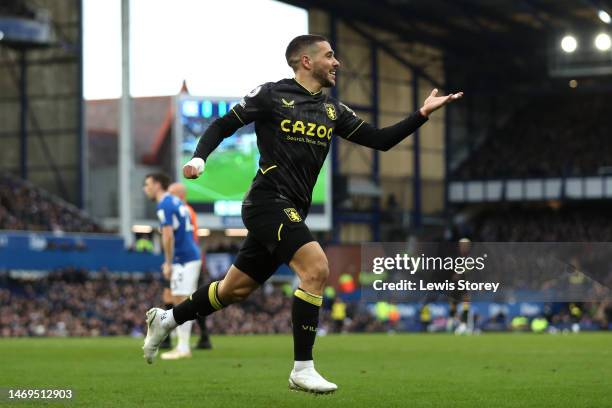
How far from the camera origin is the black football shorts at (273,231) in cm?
759

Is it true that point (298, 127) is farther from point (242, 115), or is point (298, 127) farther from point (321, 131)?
point (242, 115)

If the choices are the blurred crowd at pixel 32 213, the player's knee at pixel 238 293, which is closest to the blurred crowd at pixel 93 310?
the blurred crowd at pixel 32 213

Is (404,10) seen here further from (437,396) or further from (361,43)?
(437,396)

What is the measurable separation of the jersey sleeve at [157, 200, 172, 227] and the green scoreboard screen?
2620 centimetres

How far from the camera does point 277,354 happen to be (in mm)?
14984

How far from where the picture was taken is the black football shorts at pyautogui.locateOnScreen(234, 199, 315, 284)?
24.9 feet

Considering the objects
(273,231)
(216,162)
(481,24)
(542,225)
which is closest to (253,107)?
(273,231)

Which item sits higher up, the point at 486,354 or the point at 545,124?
the point at 545,124

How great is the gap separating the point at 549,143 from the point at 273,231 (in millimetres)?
57226

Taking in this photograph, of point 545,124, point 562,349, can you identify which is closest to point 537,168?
point 545,124

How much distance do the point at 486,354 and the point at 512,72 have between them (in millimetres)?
49888

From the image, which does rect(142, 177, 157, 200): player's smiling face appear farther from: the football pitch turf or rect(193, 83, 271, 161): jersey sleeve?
rect(193, 83, 271, 161): jersey sleeve

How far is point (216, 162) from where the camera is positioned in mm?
42156

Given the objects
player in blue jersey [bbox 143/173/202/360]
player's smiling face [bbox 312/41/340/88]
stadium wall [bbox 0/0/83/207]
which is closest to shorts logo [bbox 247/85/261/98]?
player's smiling face [bbox 312/41/340/88]
